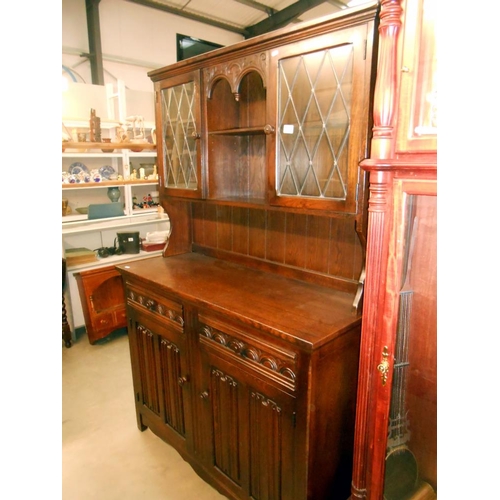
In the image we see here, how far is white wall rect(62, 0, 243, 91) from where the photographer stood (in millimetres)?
3814

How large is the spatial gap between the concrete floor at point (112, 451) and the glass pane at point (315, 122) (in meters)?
1.53

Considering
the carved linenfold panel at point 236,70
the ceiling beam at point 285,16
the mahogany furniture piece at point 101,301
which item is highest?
the ceiling beam at point 285,16

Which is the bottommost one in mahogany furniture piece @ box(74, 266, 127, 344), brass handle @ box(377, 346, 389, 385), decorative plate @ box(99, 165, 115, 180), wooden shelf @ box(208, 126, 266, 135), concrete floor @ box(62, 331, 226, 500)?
concrete floor @ box(62, 331, 226, 500)

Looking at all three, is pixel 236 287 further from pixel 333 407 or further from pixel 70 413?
pixel 70 413

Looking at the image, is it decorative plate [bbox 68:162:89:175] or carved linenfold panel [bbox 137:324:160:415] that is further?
decorative plate [bbox 68:162:89:175]

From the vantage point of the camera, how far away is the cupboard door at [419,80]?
2.74ft

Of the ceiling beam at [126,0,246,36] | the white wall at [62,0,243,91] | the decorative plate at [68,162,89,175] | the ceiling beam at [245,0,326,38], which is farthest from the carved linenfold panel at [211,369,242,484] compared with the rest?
the ceiling beam at [126,0,246,36]

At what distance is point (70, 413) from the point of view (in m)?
2.37

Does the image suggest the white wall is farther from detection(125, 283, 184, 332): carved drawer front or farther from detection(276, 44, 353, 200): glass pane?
detection(276, 44, 353, 200): glass pane

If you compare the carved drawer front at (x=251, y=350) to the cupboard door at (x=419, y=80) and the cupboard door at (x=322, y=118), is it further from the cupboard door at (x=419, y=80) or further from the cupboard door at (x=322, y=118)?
the cupboard door at (x=419, y=80)

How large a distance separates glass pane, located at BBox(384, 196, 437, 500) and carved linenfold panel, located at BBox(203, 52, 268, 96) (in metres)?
0.86

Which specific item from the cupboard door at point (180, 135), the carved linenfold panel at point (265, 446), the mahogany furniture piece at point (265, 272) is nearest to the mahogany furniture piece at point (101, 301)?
the mahogany furniture piece at point (265, 272)
